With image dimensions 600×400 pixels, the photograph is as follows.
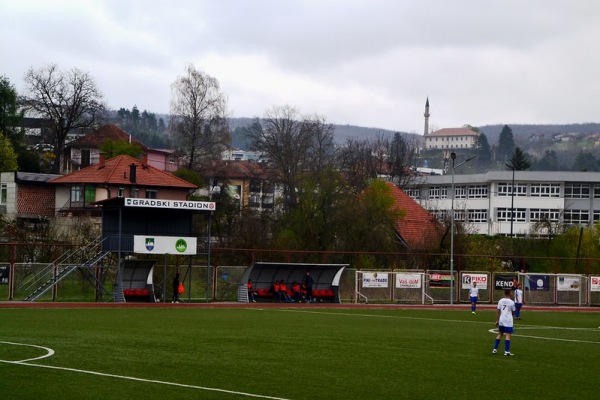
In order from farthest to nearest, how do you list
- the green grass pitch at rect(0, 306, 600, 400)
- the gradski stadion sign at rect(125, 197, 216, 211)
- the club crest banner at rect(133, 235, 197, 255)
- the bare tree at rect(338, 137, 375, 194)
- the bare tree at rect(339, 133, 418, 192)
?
the bare tree at rect(339, 133, 418, 192)
the bare tree at rect(338, 137, 375, 194)
the club crest banner at rect(133, 235, 197, 255)
the gradski stadion sign at rect(125, 197, 216, 211)
the green grass pitch at rect(0, 306, 600, 400)

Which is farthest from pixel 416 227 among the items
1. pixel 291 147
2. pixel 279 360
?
pixel 279 360

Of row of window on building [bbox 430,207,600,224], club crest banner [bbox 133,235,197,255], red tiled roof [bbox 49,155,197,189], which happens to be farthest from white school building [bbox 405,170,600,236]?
club crest banner [bbox 133,235,197,255]

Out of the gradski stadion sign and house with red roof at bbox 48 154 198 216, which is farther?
house with red roof at bbox 48 154 198 216

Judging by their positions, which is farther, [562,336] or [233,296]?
[233,296]

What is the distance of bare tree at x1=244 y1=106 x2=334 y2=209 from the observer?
330ft

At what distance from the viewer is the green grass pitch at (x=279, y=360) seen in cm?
1697

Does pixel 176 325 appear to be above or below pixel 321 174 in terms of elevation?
below

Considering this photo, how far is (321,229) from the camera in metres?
73.6

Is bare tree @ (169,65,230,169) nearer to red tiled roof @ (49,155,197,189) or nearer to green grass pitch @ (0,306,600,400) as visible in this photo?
red tiled roof @ (49,155,197,189)

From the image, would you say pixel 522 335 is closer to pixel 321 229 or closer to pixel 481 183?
pixel 321 229

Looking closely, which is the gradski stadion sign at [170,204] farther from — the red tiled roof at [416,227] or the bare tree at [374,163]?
the bare tree at [374,163]

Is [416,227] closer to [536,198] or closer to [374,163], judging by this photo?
[536,198]

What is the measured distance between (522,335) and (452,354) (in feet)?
28.1

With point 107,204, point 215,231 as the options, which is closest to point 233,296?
point 107,204
